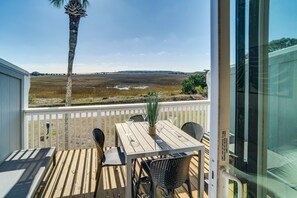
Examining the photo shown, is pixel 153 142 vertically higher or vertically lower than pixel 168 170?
higher

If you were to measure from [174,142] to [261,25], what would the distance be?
197 centimetres

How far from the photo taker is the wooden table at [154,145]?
2156 millimetres

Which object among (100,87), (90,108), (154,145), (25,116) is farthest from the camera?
(100,87)

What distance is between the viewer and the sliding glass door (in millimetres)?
668

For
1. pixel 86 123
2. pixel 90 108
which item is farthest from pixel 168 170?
pixel 86 123

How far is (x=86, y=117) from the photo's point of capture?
4.20 meters

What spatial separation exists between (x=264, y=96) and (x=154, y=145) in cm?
180

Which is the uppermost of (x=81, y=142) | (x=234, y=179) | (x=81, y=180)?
(x=234, y=179)

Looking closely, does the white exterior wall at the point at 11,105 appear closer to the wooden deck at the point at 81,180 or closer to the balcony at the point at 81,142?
the balcony at the point at 81,142

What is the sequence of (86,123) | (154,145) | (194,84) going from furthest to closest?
(194,84) < (86,123) < (154,145)

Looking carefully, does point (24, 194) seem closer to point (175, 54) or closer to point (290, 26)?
point (290, 26)

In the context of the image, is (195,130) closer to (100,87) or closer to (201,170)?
(201,170)

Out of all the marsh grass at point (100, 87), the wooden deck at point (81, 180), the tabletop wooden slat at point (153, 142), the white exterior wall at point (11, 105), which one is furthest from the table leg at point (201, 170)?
the marsh grass at point (100, 87)

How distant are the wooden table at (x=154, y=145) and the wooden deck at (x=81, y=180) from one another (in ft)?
2.12
